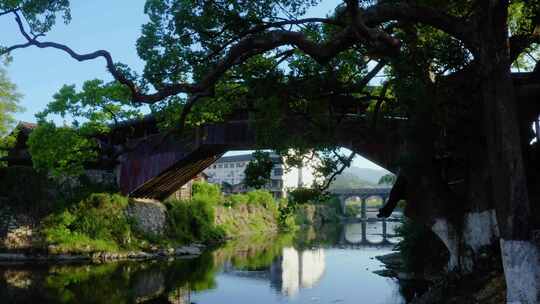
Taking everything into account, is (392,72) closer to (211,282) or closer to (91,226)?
(211,282)

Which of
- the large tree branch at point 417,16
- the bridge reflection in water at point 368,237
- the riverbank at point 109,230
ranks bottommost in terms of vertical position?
the bridge reflection in water at point 368,237

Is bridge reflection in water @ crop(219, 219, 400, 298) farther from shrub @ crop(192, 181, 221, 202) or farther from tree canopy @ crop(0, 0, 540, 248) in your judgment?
shrub @ crop(192, 181, 221, 202)

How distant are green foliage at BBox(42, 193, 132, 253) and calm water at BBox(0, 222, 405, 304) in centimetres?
297

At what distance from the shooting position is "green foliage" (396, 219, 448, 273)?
17141mm

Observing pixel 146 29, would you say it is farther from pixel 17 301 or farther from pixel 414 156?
pixel 17 301

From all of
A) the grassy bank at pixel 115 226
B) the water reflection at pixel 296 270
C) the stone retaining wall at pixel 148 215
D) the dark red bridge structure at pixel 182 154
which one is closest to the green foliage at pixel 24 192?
the grassy bank at pixel 115 226

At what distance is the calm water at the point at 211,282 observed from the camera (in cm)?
1571

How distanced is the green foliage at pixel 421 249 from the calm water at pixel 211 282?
3.79 ft

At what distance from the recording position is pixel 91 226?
88.1 ft

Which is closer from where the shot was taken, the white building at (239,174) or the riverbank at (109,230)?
the riverbank at (109,230)

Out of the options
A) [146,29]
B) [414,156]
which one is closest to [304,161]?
[414,156]

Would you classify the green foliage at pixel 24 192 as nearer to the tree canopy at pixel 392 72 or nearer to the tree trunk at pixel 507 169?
the tree canopy at pixel 392 72

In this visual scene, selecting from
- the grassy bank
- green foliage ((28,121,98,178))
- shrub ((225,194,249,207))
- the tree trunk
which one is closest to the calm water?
the grassy bank

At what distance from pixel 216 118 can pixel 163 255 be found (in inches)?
496
